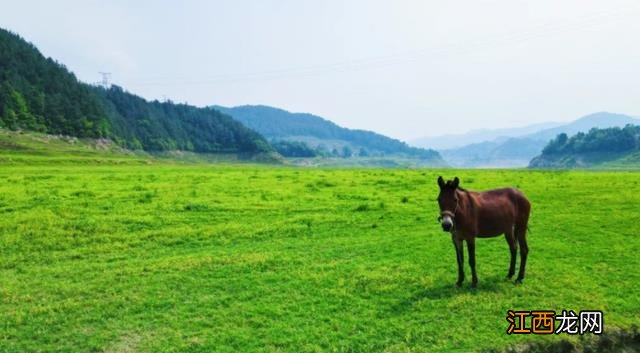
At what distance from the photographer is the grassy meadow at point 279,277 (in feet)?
36.0

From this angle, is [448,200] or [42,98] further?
[42,98]

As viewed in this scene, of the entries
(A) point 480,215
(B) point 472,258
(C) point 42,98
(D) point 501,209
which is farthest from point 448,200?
(C) point 42,98

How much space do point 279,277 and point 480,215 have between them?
21.4ft

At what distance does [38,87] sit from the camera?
160625 mm

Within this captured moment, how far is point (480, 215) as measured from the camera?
42.4ft

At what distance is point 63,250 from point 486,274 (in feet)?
53.5

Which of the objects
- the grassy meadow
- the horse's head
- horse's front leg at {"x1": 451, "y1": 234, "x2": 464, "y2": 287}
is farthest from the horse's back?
the grassy meadow

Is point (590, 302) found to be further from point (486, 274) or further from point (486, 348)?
point (486, 348)

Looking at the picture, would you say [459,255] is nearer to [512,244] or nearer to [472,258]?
[472,258]

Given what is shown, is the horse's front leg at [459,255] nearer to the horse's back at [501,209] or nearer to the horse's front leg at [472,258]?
the horse's front leg at [472,258]

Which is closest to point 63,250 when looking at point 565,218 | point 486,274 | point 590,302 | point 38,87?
point 486,274

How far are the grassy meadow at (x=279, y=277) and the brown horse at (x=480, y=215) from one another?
1095 millimetres

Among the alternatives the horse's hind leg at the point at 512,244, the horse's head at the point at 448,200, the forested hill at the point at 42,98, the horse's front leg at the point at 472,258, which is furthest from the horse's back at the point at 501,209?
the forested hill at the point at 42,98

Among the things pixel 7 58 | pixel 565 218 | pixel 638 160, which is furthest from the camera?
pixel 638 160
